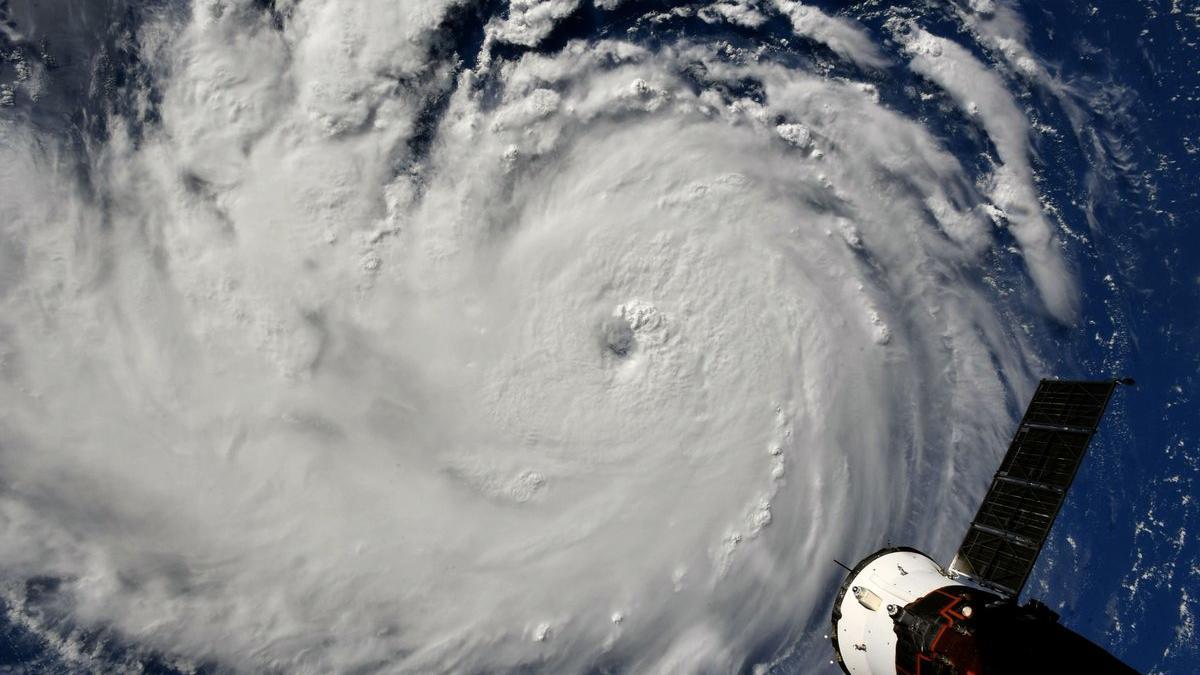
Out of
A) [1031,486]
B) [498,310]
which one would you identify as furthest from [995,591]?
[498,310]

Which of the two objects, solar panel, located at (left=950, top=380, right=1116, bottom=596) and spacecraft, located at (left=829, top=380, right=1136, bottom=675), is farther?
solar panel, located at (left=950, top=380, right=1116, bottom=596)

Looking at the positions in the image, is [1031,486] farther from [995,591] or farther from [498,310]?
[498,310]

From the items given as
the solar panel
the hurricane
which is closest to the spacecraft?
the solar panel

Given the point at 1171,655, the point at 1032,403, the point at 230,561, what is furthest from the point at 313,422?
the point at 1171,655

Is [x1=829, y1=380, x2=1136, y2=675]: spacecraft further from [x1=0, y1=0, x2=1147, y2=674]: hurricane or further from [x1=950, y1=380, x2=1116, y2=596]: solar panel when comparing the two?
[x1=0, y1=0, x2=1147, y2=674]: hurricane

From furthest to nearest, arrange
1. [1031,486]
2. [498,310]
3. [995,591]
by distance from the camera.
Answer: [498,310], [1031,486], [995,591]

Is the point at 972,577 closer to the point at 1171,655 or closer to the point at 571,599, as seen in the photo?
the point at 571,599

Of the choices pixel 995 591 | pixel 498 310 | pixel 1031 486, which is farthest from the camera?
pixel 498 310
